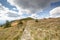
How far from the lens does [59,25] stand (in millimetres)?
25859

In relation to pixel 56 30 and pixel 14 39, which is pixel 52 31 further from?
pixel 14 39

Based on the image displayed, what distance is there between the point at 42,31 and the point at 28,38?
3.54 meters

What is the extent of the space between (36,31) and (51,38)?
491 cm

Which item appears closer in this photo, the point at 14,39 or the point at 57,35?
the point at 57,35

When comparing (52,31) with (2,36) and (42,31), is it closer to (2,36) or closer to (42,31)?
(42,31)

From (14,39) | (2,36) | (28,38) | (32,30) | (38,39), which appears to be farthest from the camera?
(2,36)

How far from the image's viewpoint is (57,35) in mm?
22359

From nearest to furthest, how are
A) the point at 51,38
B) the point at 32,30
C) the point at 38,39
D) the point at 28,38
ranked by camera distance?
the point at 51,38 < the point at 38,39 < the point at 28,38 < the point at 32,30

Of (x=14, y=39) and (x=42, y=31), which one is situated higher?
(x=42, y=31)

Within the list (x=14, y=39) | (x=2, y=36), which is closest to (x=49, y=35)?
(x=14, y=39)

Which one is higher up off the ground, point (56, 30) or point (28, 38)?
point (56, 30)

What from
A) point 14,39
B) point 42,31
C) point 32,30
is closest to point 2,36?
point 14,39

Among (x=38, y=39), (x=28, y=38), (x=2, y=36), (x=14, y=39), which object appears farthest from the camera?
(x=2, y=36)

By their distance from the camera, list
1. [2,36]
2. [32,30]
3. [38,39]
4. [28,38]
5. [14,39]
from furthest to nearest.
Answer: [2,36] → [14,39] → [32,30] → [28,38] → [38,39]
